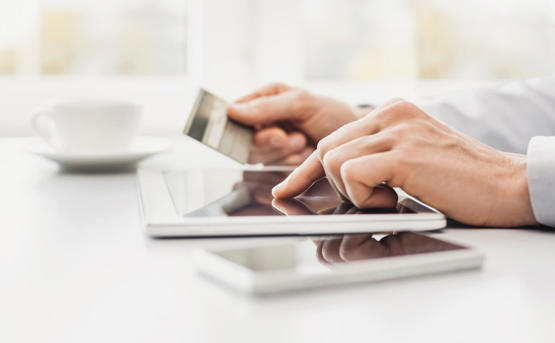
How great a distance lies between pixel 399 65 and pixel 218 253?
6.24 feet

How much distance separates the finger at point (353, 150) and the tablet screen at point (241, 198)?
0.13ft

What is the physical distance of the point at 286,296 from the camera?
347mm

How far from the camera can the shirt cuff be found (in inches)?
22.1

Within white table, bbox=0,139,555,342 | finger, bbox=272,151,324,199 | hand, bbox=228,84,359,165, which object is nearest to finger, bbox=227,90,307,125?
hand, bbox=228,84,359,165

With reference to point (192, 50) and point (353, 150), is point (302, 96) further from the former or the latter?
point (192, 50)

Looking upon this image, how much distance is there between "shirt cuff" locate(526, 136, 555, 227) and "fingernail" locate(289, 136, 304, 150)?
60 cm

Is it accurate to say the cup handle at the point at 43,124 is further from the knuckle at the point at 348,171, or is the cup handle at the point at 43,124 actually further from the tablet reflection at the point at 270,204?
the knuckle at the point at 348,171

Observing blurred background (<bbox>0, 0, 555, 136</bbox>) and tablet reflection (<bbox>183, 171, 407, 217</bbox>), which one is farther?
blurred background (<bbox>0, 0, 555, 136</bbox>)

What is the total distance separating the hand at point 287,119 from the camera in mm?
1080

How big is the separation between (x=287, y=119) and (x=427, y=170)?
0.61m

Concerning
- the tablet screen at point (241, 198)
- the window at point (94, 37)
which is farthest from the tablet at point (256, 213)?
the window at point (94, 37)

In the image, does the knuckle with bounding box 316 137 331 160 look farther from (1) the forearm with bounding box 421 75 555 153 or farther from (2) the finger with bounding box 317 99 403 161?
(1) the forearm with bounding box 421 75 555 153

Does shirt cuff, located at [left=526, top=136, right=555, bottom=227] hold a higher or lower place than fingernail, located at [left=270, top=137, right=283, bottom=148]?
higher

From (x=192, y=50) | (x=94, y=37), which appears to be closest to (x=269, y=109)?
(x=192, y=50)
